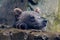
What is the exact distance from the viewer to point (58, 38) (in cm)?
235

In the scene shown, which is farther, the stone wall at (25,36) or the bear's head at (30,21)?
the bear's head at (30,21)

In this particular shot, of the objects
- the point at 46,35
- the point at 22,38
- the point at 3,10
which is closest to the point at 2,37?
the point at 22,38

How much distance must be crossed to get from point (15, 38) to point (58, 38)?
42cm

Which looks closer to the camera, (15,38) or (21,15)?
(15,38)

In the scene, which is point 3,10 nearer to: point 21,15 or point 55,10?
point 55,10

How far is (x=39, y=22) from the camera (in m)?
2.92

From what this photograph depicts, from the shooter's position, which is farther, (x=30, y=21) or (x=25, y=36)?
(x=30, y=21)

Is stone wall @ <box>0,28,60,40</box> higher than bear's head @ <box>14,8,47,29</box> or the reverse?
the reverse

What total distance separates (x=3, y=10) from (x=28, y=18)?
56.3 inches

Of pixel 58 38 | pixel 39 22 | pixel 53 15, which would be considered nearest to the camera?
pixel 58 38

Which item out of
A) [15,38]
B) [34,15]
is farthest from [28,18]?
[15,38]

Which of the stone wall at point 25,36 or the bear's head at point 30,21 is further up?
the bear's head at point 30,21

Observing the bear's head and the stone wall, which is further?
the bear's head

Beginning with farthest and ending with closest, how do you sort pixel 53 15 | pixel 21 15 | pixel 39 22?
pixel 53 15
pixel 21 15
pixel 39 22
